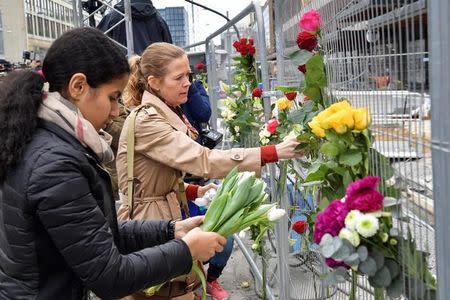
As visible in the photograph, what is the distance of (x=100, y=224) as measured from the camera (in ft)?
5.10

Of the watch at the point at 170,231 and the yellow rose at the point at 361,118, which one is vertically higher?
the yellow rose at the point at 361,118

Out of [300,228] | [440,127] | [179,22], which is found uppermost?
[179,22]

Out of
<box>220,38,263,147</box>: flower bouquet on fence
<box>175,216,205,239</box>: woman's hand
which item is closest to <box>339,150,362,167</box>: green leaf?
<box>175,216,205,239</box>: woman's hand

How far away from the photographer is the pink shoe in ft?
13.6

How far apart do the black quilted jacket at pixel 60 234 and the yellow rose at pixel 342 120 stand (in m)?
0.68

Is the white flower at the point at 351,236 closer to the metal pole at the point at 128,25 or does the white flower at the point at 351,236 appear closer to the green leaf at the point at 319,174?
the green leaf at the point at 319,174

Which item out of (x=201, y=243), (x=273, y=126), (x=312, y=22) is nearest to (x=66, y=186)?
(x=201, y=243)

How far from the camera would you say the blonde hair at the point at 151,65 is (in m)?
2.70

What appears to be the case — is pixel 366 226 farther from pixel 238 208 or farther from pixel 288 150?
pixel 288 150

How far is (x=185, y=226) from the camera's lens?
2.15 meters

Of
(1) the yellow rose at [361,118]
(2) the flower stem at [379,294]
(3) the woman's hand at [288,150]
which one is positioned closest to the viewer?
(1) the yellow rose at [361,118]

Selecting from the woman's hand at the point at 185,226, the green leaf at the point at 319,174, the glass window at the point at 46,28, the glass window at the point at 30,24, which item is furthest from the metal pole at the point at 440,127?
the glass window at the point at 46,28

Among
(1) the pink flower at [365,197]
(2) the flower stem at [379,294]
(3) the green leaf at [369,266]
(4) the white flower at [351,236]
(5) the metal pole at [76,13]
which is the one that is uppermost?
(5) the metal pole at [76,13]

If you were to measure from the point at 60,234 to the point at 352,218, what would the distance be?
31.1 inches
